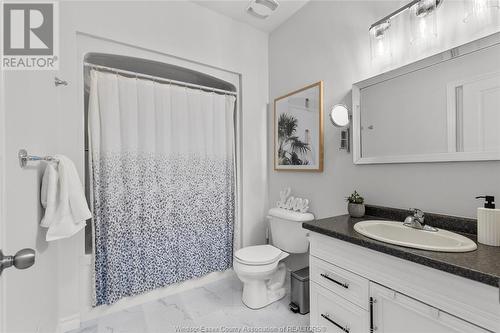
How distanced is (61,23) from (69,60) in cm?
25

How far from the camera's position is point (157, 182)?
6.66ft

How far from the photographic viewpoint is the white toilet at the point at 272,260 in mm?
1867

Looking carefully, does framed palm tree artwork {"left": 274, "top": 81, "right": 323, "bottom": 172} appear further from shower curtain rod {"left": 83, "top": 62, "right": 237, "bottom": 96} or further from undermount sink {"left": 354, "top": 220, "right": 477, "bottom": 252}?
undermount sink {"left": 354, "top": 220, "right": 477, "bottom": 252}

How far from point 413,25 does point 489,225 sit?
3.93 ft

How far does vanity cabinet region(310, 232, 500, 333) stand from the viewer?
2.74ft

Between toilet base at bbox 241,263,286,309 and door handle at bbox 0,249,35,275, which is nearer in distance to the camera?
door handle at bbox 0,249,35,275

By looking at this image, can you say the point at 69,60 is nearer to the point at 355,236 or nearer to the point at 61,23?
the point at 61,23

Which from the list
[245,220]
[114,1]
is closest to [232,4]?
[114,1]

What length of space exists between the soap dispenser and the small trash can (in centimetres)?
115

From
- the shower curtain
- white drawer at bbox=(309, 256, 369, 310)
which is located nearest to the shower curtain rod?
the shower curtain

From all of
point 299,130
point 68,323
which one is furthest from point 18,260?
point 299,130

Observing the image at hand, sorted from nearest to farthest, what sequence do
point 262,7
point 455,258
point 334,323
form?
point 455,258 < point 334,323 < point 262,7

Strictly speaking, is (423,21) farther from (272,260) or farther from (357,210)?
(272,260)

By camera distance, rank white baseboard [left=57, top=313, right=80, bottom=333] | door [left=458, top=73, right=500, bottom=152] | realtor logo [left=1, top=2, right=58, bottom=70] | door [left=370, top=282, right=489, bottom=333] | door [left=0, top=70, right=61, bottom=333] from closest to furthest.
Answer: door [left=0, top=70, right=61, bottom=333]
door [left=370, top=282, right=489, bottom=333]
door [left=458, top=73, right=500, bottom=152]
realtor logo [left=1, top=2, right=58, bottom=70]
white baseboard [left=57, top=313, right=80, bottom=333]
